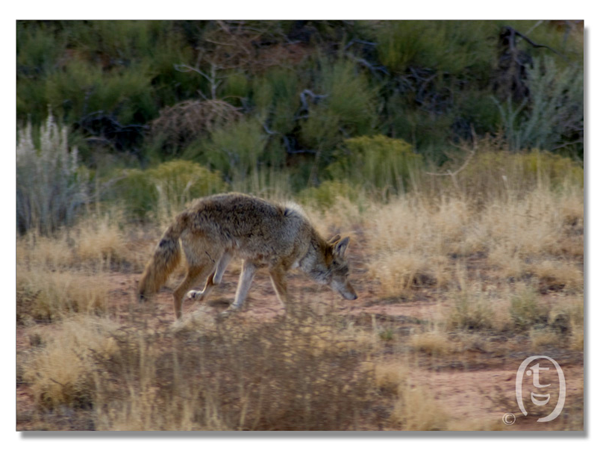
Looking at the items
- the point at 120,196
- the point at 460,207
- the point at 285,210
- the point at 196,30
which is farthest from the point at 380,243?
the point at 196,30

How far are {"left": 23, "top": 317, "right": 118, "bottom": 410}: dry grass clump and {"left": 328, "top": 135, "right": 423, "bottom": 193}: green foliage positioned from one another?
21.6 feet

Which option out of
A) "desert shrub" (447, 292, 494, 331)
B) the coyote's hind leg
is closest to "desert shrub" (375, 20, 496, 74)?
"desert shrub" (447, 292, 494, 331)

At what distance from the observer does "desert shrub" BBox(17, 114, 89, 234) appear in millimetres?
9039

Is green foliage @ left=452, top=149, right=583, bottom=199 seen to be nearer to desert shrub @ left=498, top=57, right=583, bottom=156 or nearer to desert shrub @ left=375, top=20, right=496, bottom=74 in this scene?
desert shrub @ left=498, top=57, right=583, bottom=156

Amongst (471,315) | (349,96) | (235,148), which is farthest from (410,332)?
(349,96)

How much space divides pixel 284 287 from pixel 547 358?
2.47 m

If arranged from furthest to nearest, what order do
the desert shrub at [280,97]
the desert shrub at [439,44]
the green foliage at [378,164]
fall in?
the desert shrub at [280,97]
the desert shrub at [439,44]
the green foliage at [378,164]

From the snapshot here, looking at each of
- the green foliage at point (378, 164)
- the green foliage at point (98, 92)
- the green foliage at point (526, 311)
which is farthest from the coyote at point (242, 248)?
the green foliage at point (98, 92)

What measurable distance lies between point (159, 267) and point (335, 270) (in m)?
2.04

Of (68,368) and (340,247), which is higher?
(340,247)

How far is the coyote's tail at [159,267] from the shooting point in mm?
6188

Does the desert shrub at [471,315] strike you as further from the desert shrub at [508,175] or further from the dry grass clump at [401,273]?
→ the desert shrub at [508,175]

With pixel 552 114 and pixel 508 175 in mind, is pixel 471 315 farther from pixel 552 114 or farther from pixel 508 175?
pixel 552 114

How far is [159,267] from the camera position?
6207 millimetres
